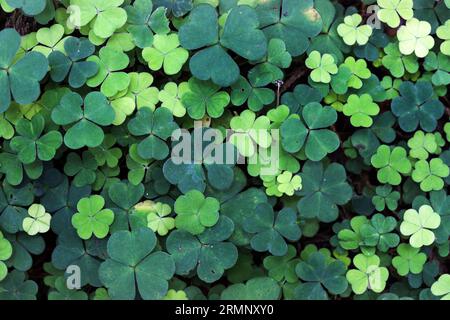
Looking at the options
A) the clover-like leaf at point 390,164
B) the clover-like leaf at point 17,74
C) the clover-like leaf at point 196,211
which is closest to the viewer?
the clover-like leaf at point 17,74

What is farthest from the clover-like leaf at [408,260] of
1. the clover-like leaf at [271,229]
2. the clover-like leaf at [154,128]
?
the clover-like leaf at [154,128]

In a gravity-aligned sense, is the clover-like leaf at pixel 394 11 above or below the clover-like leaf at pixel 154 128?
above

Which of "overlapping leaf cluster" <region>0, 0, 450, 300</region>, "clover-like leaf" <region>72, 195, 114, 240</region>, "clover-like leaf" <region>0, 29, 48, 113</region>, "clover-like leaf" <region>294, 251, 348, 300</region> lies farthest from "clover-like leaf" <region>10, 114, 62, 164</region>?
"clover-like leaf" <region>294, 251, 348, 300</region>

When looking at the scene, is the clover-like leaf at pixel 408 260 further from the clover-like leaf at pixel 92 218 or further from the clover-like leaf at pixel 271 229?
the clover-like leaf at pixel 92 218

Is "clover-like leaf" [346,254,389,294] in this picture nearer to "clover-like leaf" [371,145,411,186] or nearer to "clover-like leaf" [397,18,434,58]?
"clover-like leaf" [371,145,411,186]

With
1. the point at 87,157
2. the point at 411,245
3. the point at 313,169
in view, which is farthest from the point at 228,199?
the point at 411,245

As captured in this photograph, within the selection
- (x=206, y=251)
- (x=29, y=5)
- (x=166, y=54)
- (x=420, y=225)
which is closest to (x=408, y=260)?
(x=420, y=225)

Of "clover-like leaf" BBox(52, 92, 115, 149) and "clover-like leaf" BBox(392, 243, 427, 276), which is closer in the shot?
"clover-like leaf" BBox(52, 92, 115, 149)

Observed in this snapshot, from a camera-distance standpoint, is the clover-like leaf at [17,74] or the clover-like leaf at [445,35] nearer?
the clover-like leaf at [17,74]

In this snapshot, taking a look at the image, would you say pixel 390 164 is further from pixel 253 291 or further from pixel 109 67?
pixel 109 67

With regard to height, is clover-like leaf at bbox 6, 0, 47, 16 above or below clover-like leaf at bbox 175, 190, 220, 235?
above
